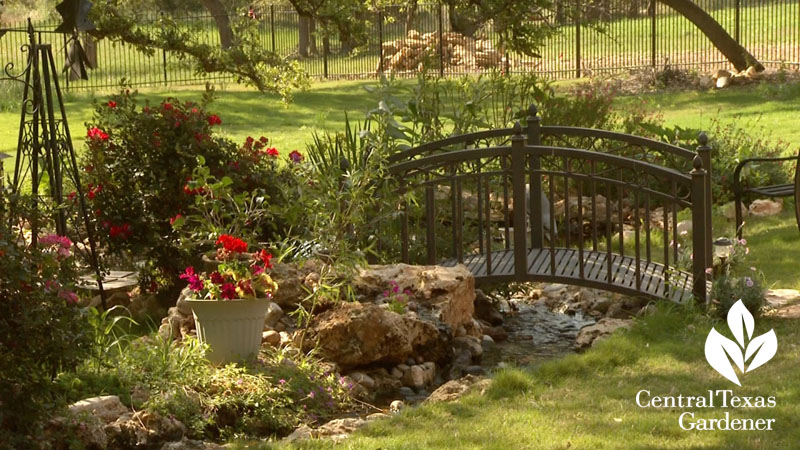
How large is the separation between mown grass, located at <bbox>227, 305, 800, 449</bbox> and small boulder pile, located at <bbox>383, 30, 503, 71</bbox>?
21.8 metres

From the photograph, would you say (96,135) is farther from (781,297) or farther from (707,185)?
(781,297)

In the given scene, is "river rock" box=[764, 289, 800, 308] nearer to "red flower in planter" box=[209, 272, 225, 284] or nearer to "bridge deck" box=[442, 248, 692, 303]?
"bridge deck" box=[442, 248, 692, 303]

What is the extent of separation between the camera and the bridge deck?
26.0ft

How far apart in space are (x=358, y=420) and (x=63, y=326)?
5.81 ft

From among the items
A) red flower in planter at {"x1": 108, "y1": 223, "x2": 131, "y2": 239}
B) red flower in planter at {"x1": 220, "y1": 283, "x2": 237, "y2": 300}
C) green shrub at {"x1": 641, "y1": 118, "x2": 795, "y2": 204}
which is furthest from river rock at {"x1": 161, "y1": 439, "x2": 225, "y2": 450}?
green shrub at {"x1": 641, "y1": 118, "x2": 795, "y2": 204}

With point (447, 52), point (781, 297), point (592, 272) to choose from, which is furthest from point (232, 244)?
point (447, 52)

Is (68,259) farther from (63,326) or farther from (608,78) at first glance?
(608,78)

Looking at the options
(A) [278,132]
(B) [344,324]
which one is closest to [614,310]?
(B) [344,324]

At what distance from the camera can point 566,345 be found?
8.27 metres

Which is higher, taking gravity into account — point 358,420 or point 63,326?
point 63,326

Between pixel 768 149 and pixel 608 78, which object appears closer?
pixel 768 149

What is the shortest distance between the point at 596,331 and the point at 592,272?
518 millimetres

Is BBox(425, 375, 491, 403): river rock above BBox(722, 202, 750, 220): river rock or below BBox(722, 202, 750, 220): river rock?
below

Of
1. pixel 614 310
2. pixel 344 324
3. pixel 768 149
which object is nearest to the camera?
pixel 344 324
